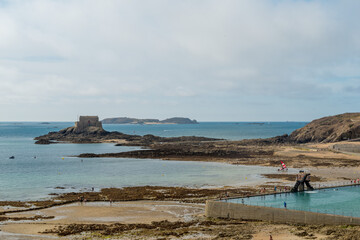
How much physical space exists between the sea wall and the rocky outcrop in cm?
9430

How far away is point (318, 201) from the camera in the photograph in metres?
37.7

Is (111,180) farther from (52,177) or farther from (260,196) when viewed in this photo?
(260,196)

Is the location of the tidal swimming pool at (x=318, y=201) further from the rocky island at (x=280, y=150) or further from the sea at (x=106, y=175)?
the rocky island at (x=280, y=150)

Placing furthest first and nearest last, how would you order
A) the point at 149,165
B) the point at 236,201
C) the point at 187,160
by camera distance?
the point at 187,160 < the point at 149,165 < the point at 236,201

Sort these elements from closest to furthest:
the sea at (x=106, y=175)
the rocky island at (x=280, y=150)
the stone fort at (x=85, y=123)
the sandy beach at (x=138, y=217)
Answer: the sandy beach at (x=138, y=217)
the sea at (x=106, y=175)
the rocky island at (x=280, y=150)
the stone fort at (x=85, y=123)

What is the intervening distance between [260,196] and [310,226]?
26.9 ft

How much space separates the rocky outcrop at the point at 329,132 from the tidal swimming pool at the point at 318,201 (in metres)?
80.0

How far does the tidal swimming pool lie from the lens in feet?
108

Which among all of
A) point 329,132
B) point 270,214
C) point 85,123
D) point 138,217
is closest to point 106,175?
point 138,217

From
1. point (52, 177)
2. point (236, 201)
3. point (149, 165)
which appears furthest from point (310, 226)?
point (149, 165)

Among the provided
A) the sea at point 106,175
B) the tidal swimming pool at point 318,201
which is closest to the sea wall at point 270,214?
the tidal swimming pool at point 318,201

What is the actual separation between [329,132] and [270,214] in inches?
4170

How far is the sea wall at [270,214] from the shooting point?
30.9 metres

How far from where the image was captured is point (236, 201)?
36.4 meters
